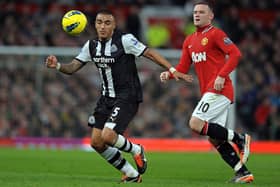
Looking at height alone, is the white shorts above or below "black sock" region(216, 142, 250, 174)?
above

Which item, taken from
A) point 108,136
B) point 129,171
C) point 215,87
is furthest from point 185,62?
point 129,171

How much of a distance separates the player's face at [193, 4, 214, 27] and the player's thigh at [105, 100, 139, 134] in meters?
1.45

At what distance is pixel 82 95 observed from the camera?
79.7 feet

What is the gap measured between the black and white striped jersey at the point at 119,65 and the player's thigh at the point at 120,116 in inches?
4.2

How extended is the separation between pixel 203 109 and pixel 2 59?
1370cm

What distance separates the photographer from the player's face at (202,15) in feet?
39.7

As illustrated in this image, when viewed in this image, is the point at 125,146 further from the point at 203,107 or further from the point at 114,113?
the point at 203,107

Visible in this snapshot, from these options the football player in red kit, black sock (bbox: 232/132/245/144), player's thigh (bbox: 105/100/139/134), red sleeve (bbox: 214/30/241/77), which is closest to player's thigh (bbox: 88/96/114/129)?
player's thigh (bbox: 105/100/139/134)

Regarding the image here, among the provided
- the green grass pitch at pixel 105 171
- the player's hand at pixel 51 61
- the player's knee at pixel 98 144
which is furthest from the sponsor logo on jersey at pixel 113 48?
the green grass pitch at pixel 105 171

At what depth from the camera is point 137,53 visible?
11836mm

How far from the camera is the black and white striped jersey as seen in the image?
11.9 metres

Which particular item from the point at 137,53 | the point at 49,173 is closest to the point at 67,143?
the point at 49,173

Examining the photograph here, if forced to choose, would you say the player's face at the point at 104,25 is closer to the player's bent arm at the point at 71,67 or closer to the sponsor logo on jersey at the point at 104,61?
the sponsor logo on jersey at the point at 104,61

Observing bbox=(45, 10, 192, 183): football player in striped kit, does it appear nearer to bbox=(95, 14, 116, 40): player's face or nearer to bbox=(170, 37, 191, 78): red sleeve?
bbox=(95, 14, 116, 40): player's face
